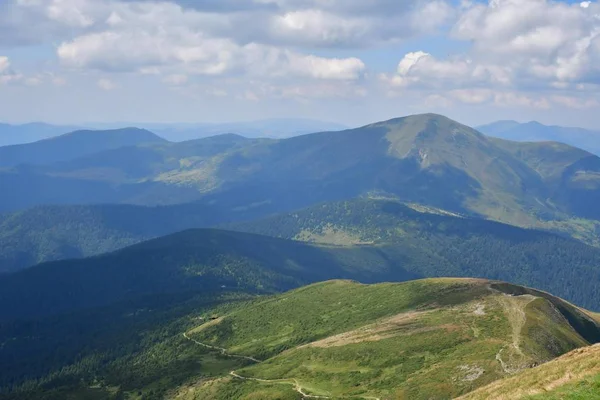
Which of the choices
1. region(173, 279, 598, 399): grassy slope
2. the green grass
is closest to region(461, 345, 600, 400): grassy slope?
the green grass

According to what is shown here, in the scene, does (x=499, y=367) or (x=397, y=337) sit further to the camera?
(x=397, y=337)

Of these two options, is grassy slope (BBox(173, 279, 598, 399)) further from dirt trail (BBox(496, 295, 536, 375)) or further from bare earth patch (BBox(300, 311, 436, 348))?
bare earth patch (BBox(300, 311, 436, 348))

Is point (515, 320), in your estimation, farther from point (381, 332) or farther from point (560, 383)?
point (560, 383)

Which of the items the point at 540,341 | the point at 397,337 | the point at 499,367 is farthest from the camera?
the point at 397,337

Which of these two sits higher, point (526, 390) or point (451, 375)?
point (526, 390)

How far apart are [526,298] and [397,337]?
5323 cm

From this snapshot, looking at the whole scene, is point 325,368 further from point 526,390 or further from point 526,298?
point 526,390

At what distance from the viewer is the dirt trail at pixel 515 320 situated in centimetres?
13750

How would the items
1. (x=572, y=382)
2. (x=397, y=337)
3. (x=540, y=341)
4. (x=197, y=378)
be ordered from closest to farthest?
(x=572, y=382)
(x=540, y=341)
(x=397, y=337)
(x=197, y=378)

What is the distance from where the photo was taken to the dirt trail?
137500mm

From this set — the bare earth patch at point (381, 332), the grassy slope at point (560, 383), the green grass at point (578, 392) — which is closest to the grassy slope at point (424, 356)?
the bare earth patch at point (381, 332)

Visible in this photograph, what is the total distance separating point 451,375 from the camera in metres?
139

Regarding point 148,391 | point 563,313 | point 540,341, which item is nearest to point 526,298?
point 563,313

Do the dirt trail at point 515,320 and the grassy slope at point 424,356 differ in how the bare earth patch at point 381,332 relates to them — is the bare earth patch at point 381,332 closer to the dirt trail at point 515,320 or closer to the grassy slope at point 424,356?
the grassy slope at point 424,356
